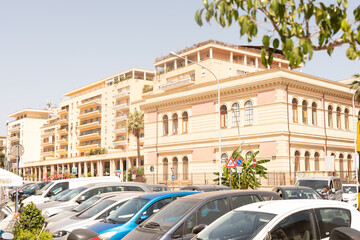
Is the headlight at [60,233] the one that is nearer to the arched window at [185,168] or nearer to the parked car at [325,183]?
the parked car at [325,183]

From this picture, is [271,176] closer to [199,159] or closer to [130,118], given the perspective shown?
[199,159]

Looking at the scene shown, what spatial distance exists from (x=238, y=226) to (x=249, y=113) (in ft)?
113

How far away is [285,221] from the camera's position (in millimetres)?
6055

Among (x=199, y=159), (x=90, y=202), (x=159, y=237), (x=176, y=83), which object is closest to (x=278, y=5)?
(x=159, y=237)

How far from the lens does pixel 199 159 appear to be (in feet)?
145

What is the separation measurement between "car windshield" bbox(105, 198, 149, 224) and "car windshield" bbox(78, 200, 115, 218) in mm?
1496

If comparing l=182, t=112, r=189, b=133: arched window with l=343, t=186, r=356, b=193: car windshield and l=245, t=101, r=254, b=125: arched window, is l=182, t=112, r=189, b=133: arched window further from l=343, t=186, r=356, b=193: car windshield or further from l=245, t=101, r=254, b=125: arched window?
l=343, t=186, r=356, b=193: car windshield

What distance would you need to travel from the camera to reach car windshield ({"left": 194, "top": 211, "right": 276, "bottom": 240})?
6.14 m

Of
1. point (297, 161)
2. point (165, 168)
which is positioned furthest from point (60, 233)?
point (165, 168)

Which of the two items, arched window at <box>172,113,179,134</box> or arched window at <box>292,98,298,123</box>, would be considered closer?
arched window at <box>292,98,298,123</box>

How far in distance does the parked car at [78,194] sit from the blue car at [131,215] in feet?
17.3

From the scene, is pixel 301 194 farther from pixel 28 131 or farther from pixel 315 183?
pixel 28 131

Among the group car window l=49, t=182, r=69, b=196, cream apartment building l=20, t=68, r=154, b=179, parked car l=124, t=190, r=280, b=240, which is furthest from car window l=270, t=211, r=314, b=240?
cream apartment building l=20, t=68, r=154, b=179

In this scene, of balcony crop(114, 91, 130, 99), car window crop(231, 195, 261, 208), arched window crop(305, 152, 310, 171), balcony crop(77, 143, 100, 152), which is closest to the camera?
car window crop(231, 195, 261, 208)
